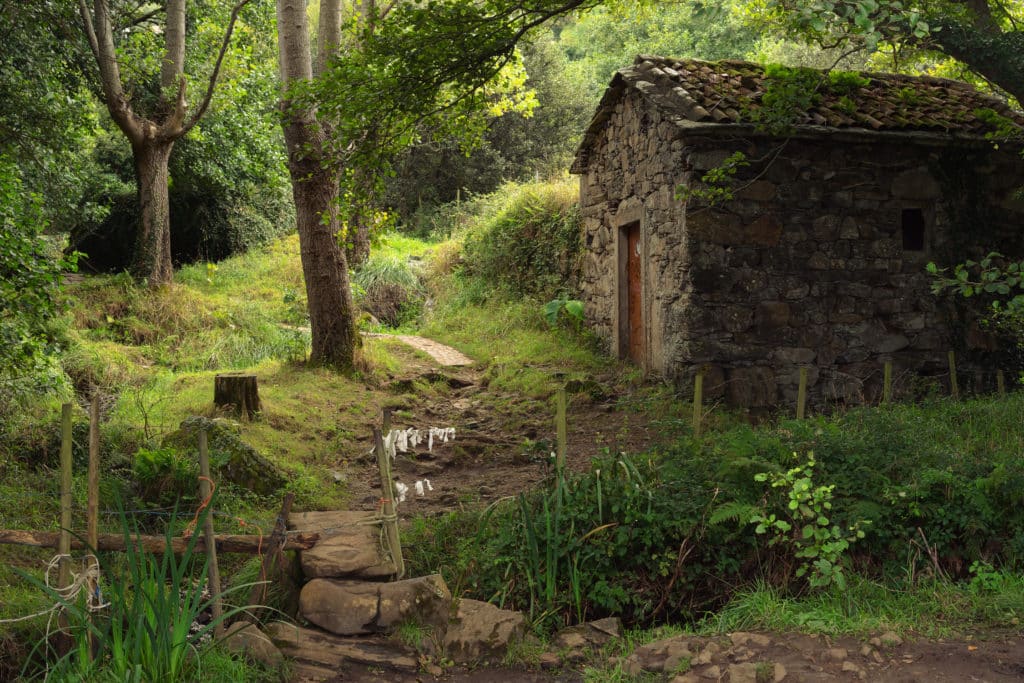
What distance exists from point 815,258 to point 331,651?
294 inches

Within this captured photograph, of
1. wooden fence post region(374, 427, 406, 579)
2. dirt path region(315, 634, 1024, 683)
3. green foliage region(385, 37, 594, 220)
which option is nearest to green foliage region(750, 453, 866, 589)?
dirt path region(315, 634, 1024, 683)

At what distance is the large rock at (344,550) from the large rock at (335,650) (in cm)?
41

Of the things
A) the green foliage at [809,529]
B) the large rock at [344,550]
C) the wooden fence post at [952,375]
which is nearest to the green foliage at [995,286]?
the wooden fence post at [952,375]

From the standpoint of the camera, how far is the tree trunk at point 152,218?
14.1 metres

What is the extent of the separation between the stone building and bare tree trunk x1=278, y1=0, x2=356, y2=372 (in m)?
3.77

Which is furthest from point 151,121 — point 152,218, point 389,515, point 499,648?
point 499,648

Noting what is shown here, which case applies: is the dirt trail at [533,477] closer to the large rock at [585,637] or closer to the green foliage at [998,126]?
the large rock at [585,637]

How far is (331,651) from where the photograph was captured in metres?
4.51

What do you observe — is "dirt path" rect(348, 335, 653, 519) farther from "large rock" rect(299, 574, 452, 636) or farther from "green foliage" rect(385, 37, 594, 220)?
"green foliage" rect(385, 37, 594, 220)

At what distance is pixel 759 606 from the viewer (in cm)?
464

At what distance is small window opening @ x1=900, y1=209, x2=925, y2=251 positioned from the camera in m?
10.4

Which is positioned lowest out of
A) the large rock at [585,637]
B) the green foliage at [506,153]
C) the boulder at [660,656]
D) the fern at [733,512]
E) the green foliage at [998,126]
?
the large rock at [585,637]

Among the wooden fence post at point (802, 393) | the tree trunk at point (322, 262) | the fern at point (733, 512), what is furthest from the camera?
the tree trunk at point (322, 262)

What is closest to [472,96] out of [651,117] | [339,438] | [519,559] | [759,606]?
[651,117]
